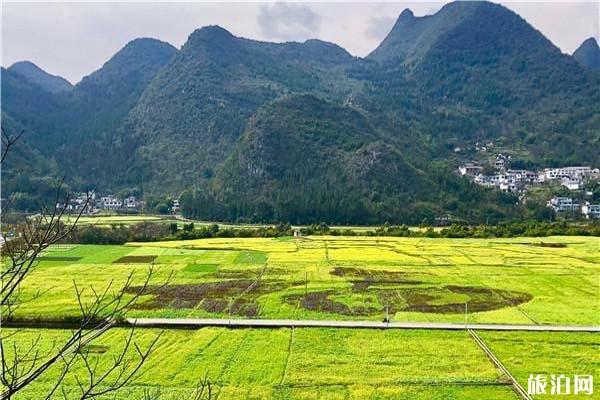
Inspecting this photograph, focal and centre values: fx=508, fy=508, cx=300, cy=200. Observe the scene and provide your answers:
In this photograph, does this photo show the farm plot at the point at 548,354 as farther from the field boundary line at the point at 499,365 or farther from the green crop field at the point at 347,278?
the green crop field at the point at 347,278

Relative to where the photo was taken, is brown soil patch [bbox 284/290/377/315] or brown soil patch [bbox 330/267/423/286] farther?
brown soil patch [bbox 330/267/423/286]

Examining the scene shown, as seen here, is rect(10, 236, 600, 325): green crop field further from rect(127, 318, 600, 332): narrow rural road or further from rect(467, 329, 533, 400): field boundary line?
rect(467, 329, 533, 400): field boundary line

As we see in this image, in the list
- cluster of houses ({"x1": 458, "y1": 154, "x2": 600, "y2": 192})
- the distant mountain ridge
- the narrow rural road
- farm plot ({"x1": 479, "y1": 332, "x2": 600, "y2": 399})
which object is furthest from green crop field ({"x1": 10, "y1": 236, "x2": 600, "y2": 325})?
cluster of houses ({"x1": 458, "y1": 154, "x2": 600, "y2": 192})

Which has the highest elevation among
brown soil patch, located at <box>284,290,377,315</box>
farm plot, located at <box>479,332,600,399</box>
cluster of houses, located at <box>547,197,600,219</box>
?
cluster of houses, located at <box>547,197,600,219</box>

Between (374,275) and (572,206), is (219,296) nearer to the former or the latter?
(374,275)

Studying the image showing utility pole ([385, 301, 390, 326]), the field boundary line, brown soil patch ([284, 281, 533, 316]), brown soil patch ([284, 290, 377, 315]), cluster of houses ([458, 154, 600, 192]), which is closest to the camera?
the field boundary line

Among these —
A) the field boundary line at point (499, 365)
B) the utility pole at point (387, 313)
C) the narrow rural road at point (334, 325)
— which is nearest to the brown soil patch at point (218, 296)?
the narrow rural road at point (334, 325)
